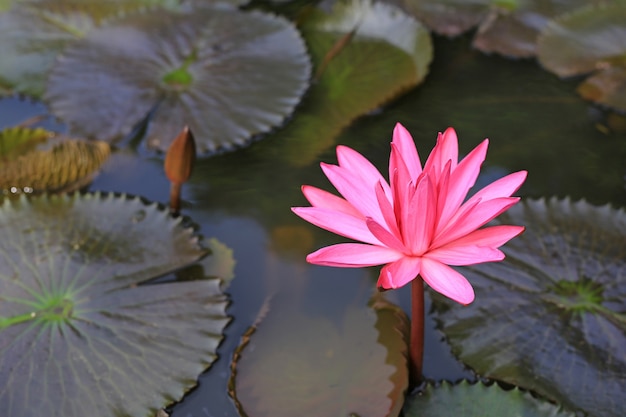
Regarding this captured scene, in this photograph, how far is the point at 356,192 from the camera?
4.25 feet

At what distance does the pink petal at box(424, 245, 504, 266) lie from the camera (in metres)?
1.15

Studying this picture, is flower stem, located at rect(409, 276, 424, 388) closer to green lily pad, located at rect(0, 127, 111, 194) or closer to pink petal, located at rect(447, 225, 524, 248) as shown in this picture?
pink petal, located at rect(447, 225, 524, 248)

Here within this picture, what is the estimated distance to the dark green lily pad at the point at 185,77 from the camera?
2.25 metres

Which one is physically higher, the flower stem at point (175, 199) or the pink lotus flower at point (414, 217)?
the flower stem at point (175, 199)

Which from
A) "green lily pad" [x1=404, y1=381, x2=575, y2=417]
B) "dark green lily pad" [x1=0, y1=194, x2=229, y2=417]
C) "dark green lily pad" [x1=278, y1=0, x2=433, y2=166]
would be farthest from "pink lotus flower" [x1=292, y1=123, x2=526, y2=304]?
"dark green lily pad" [x1=278, y1=0, x2=433, y2=166]

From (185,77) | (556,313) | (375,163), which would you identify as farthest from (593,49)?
(185,77)

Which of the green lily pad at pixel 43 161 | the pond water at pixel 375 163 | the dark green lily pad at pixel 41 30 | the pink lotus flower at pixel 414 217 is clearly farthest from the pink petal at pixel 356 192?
the dark green lily pad at pixel 41 30

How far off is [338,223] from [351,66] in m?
1.43

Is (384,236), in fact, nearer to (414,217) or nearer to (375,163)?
(414,217)

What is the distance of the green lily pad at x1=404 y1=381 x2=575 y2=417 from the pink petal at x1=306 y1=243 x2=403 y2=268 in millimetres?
398

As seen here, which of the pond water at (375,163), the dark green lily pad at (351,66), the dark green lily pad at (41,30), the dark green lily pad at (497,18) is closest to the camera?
the pond water at (375,163)

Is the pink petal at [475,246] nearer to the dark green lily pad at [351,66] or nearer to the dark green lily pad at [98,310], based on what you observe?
the dark green lily pad at [98,310]

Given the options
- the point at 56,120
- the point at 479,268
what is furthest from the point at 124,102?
the point at 479,268

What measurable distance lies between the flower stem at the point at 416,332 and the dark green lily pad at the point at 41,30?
5.48ft
